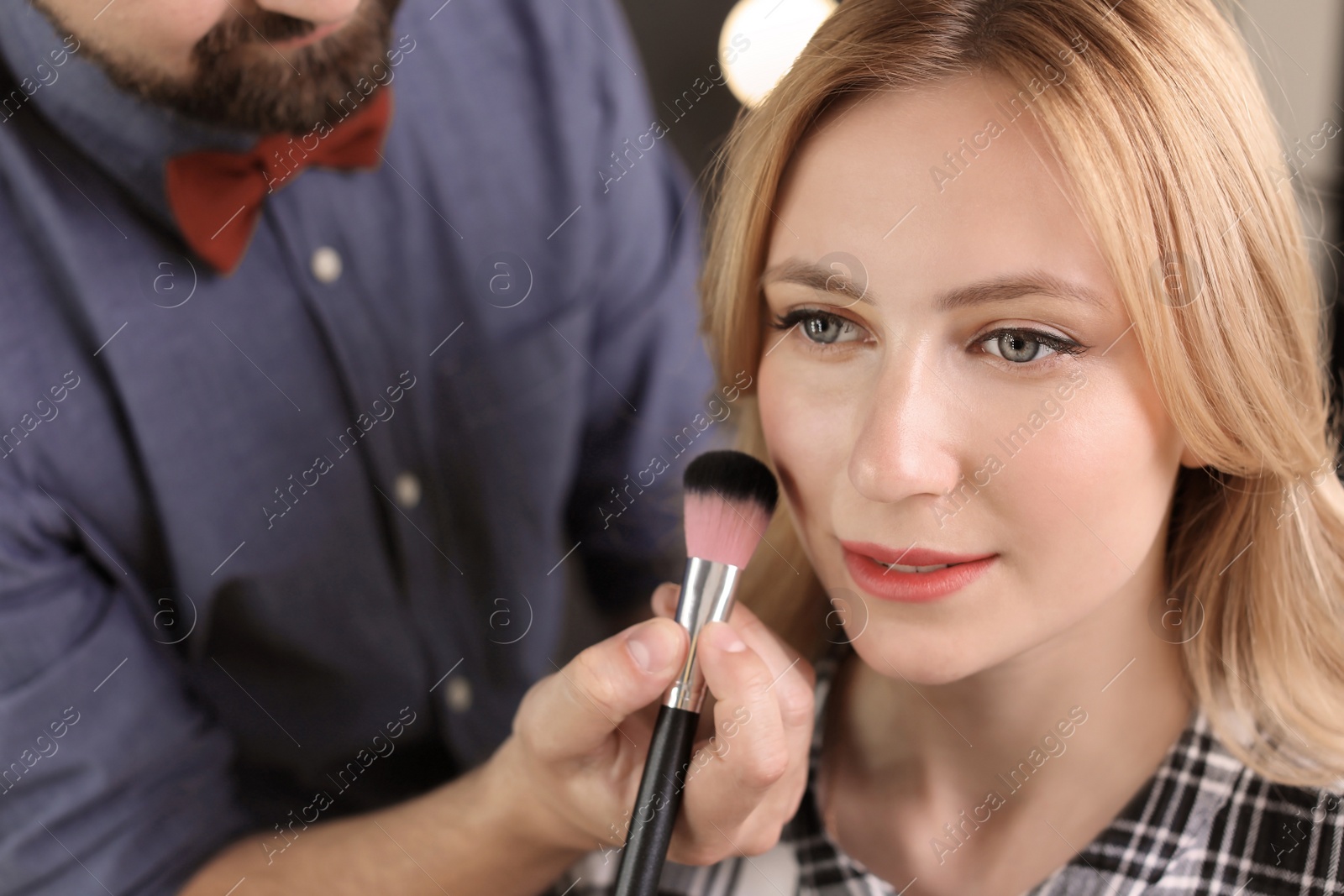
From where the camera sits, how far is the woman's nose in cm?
54

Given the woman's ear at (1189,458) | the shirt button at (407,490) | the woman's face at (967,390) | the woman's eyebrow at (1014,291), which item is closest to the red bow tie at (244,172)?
the shirt button at (407,490)

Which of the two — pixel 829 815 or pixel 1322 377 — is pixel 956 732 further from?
pixel 1322 377

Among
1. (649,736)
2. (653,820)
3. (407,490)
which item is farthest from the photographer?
(407,490)


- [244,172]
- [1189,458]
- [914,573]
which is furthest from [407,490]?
[1189,458]

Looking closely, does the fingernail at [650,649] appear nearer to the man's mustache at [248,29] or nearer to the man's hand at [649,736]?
the man's hand at [649,736]

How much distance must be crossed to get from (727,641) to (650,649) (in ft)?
0.15

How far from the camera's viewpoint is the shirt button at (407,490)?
2.40 feet

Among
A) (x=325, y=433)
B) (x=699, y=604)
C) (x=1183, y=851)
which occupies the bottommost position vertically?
(x=1183, y=851)

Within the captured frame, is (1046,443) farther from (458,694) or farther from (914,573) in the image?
(458,694)

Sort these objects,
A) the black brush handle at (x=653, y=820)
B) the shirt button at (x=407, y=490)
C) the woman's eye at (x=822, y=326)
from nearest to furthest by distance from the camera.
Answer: the black brush handle at (x=653, y=820) < the woman's eye at (x=822, y=326) < the shirt button at (x=407, y=490)

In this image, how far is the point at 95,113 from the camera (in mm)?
595

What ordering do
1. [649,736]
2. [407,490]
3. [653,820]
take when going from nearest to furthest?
[653,820]
[649,736]
[407,490]

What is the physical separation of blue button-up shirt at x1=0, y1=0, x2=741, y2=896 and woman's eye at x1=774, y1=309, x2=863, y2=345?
15cm

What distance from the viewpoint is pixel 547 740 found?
0.60 m
